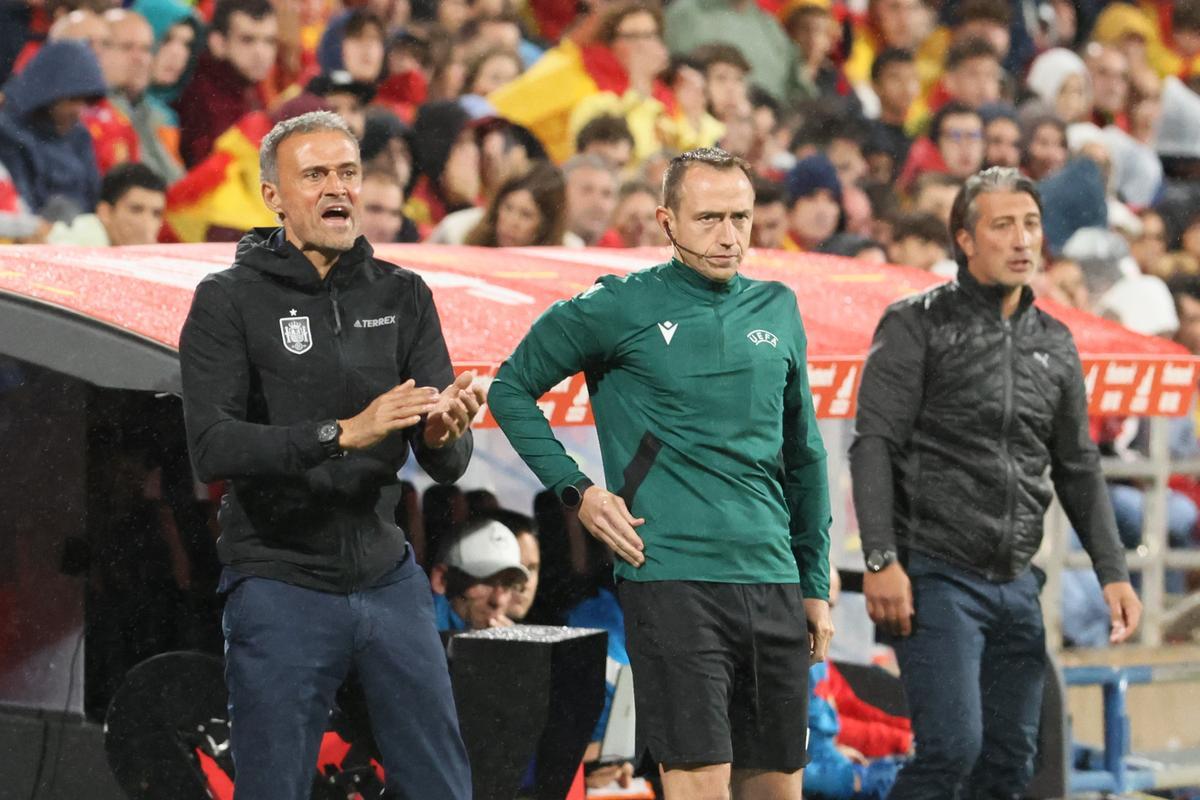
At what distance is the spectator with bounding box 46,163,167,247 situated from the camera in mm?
8328

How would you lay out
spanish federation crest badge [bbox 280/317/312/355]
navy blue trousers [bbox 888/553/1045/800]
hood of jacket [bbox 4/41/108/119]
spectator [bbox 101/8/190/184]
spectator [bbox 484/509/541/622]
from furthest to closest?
spectator [bbox 101/8/190/184] < hood of jacket [bbox 4/41/108/119] < spectator [bbox 484/509/541/622] < navy blue trousers [bbox 888/553/1045/800] < spanish federation crest badge [bbox 280/317/312/355]

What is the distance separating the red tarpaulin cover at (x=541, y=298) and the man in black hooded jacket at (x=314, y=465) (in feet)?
3.35

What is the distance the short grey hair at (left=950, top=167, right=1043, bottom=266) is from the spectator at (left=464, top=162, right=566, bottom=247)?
3183 mm

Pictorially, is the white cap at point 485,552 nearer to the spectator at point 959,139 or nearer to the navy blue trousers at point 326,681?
the navy blue trousers at point 326,681

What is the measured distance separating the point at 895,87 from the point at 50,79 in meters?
6.70

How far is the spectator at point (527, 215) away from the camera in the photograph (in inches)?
344

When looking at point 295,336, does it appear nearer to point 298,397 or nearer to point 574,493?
point 298,397

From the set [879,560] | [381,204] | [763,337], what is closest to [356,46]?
[381,204]

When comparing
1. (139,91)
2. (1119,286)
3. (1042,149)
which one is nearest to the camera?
(139,91)

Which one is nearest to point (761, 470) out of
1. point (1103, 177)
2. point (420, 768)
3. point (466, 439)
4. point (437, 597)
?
point (466, 439)

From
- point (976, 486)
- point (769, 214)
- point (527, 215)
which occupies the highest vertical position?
point (769, 214)

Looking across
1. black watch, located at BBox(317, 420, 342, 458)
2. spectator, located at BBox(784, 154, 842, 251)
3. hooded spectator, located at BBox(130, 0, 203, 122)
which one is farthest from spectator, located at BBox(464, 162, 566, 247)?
black watch, located at BBox(317, 420, 342, 458)

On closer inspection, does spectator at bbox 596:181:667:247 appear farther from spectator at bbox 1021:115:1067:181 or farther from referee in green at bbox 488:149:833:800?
referee in green at bbox 488:149:833:800

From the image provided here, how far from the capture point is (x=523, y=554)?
22.6ft
